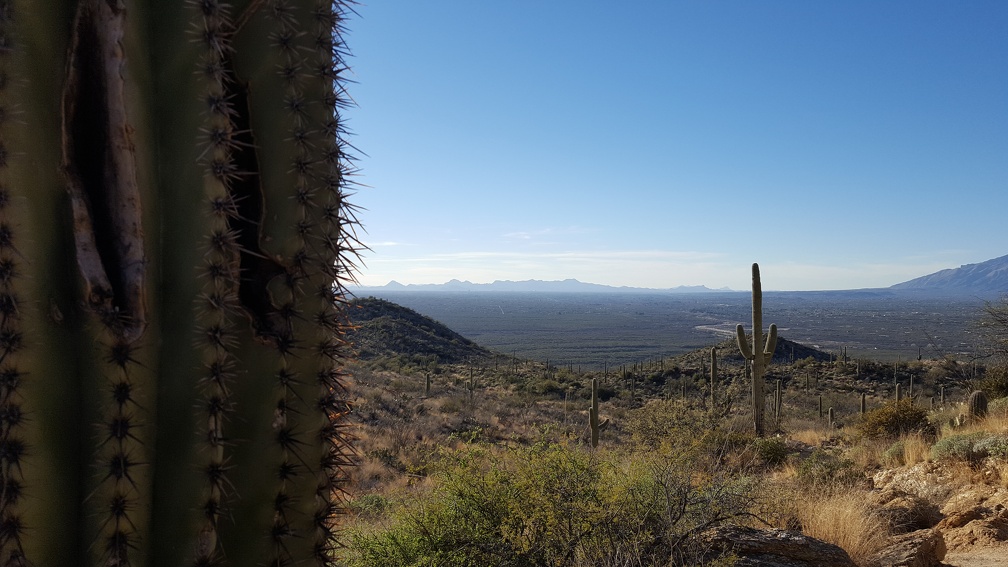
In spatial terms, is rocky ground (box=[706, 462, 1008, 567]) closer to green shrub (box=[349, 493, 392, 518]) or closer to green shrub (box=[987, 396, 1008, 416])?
green shrub (box=[349, 493, 392, 518])

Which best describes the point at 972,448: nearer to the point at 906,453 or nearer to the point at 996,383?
the point at 906,453

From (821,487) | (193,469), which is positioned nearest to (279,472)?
(193,469)

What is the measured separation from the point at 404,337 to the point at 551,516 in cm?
4213

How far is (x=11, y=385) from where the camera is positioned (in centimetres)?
202

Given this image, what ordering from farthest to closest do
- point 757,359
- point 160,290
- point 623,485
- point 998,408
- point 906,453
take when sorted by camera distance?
point 757,359 → point 998,408 → point 906,453 → point 623,485 → point 160,290

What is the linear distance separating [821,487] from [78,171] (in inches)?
328

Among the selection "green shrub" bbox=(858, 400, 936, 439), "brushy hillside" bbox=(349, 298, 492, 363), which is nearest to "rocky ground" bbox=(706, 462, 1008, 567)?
"green shrub" bbox=(858, 400, 936, 439)

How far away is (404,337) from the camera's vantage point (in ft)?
151

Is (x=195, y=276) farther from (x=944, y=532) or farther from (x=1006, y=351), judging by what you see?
(x=1006, y=351)

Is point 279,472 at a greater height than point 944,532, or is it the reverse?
point 279,472

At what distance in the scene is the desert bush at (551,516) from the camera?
444 cm

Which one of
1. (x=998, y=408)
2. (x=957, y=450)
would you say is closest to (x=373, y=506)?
(x=957, y=450)

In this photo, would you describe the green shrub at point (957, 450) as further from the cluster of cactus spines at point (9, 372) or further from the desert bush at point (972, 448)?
the cluster of cactus spines at point (9, 372)

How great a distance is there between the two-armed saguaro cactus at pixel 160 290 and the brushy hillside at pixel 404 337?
38.1m
